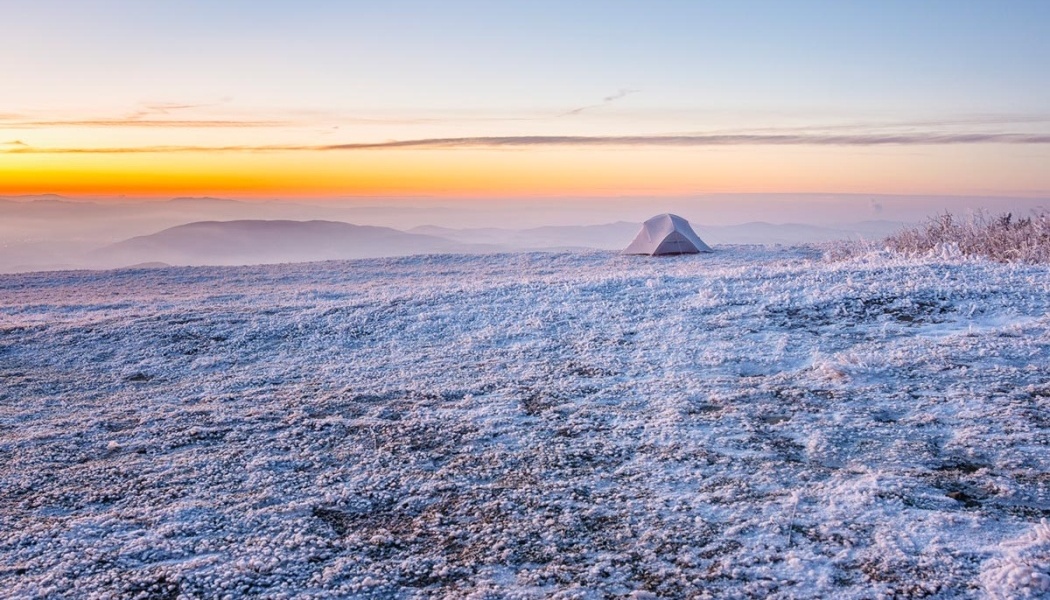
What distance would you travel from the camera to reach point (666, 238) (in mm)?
20109

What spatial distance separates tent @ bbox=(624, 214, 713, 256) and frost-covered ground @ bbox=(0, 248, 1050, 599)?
10.5 metres

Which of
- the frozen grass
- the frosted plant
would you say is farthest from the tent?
the frosted plant

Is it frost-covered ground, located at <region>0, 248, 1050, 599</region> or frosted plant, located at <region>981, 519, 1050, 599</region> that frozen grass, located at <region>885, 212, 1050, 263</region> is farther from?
frosted plant, located at <region>981, 519, 1050, 599</region>

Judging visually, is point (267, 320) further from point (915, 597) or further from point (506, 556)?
point (915, 597)

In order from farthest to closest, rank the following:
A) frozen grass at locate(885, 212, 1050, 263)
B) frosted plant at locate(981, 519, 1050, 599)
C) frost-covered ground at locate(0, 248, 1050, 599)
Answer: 1. frozen grass at locate(885, 212, 1050, 263)
2. frost-covered ground at locate(0, 248, 1050, 599)
3. frosted plant at locate(981, 519, 1050, 599)

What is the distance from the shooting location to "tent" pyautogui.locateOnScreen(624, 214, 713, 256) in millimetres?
20109

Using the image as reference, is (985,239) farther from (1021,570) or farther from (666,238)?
(1021,570)

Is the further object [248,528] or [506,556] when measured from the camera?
[248,528]

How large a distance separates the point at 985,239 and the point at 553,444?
10731mm

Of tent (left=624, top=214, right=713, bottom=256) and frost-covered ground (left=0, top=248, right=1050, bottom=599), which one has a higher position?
tent (left=624, top=214, right=713, bottom=256)

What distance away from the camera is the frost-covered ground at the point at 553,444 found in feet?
10.9

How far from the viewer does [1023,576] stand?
9.79ft

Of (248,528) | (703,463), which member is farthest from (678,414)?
(248,528)

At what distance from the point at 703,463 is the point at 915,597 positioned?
5.20ft
